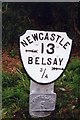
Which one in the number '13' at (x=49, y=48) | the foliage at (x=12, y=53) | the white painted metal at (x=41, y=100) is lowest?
the white painted metal at (x=41, y=100)

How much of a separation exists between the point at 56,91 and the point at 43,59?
0.28 m

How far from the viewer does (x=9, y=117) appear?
3322mm

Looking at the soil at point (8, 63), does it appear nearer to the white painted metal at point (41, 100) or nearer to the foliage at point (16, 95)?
the foliage at point (16, 95)

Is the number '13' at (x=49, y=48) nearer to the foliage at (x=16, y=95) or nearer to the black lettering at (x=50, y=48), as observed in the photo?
the black lettering at (x=50, y=48)

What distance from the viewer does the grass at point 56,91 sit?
10.9 ft

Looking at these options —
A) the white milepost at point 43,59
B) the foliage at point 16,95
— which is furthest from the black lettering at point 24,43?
the foliage at point 16,95

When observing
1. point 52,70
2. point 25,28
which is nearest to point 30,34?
point 25,28

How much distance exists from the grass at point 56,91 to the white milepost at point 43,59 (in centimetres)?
5

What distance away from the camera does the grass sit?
333 centimetres

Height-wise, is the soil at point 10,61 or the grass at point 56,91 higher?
the soil at point 10,61

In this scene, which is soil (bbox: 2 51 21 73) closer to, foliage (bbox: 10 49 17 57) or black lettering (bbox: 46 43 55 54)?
foliage (bbox: 10 49 17 57)

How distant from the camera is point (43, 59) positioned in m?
3.26

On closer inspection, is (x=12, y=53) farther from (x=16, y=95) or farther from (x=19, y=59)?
(x=16, y=95)

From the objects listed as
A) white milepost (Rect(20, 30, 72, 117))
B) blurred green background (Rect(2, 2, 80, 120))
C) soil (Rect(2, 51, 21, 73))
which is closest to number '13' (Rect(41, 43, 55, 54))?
white milepost (Rect(20, 30, 72, 117))
